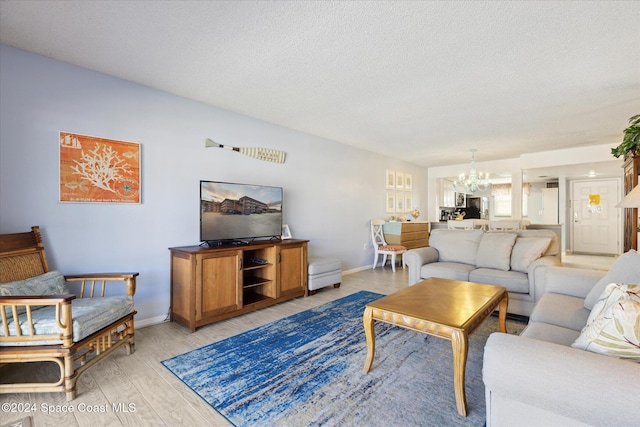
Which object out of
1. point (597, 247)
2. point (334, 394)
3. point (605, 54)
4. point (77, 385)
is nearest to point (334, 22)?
point (605, 54)

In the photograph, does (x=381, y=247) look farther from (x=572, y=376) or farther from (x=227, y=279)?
(x=572, y=376)

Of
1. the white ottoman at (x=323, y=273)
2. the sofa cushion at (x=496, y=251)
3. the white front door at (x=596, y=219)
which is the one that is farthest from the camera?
the white front door at (x=596, y=219)

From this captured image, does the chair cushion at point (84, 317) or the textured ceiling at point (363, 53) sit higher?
the textured ceiling at point (363, 53)

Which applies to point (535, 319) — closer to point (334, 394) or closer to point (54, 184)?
point (334, 394)

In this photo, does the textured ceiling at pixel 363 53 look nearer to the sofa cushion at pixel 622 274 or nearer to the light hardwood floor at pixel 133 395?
the sofa cushion at pixel 622 274

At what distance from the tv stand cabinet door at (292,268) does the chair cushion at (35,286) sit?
6.83 ft

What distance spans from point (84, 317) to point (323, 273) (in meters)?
2.79

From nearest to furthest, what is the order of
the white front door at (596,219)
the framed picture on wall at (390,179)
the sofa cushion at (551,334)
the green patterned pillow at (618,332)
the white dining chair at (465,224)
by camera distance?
the green patterned pillow at (618,332), the sofa cushion at (551,334), the white dining chair at (465,224), the framed picture on wall at (390,179), the white front door at (596,219)

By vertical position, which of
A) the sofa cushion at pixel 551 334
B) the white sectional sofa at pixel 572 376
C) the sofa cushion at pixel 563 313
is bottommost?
the sofa cushion at pixel 551 334

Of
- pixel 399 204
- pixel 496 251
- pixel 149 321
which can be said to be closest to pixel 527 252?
pixel 496 251

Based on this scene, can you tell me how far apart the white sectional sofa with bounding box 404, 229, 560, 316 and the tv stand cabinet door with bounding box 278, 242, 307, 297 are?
4.67 feet

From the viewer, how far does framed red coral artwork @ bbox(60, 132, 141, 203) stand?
2578 mm

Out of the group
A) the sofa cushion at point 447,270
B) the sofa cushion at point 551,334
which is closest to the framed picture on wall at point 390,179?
the sofa cushion at point 447,270

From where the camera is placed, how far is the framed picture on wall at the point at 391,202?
21.8ft
